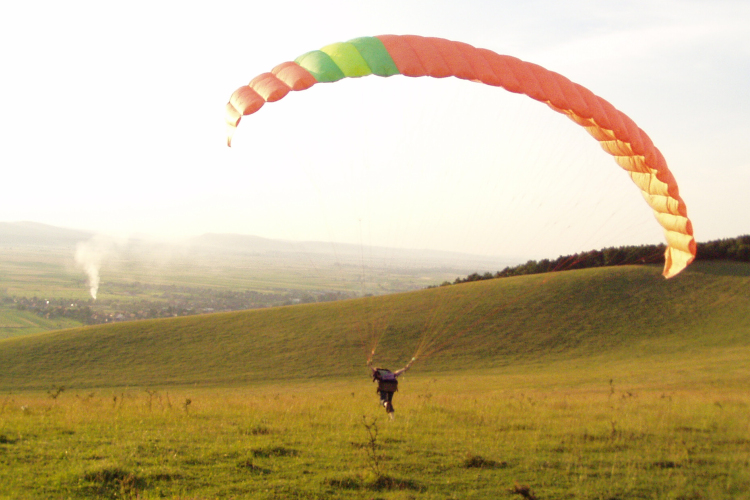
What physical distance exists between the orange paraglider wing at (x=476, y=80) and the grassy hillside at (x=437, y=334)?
1686 centimetres

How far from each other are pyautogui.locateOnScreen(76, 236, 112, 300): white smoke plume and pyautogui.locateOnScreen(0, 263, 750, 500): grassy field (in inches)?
1511

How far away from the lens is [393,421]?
962 cm

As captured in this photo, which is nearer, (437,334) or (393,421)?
(393,421)

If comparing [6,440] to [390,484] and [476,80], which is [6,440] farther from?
[476,80]

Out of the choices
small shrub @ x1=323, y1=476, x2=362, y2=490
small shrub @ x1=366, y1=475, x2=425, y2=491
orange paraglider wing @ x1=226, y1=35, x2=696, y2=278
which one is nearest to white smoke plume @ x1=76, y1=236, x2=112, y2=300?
orange paraglider wing @ x1=226, y1=35, x2=696, y2=278

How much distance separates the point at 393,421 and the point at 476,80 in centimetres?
590

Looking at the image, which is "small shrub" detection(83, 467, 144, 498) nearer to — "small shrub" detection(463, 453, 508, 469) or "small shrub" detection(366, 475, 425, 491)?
"small shrub" detection(366, 475, 425, 491)

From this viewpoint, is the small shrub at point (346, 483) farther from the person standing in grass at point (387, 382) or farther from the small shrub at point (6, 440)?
the small shrub at point (6, 440)

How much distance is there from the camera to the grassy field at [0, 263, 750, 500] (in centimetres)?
598

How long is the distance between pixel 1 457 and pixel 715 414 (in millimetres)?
11501

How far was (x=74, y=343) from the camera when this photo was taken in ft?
102

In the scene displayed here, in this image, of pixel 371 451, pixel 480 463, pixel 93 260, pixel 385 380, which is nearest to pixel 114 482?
pixel 371 451

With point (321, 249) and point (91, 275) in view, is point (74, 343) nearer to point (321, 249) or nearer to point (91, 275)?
point (91, 275)

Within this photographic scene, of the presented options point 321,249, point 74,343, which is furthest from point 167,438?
Result: point 321,249
